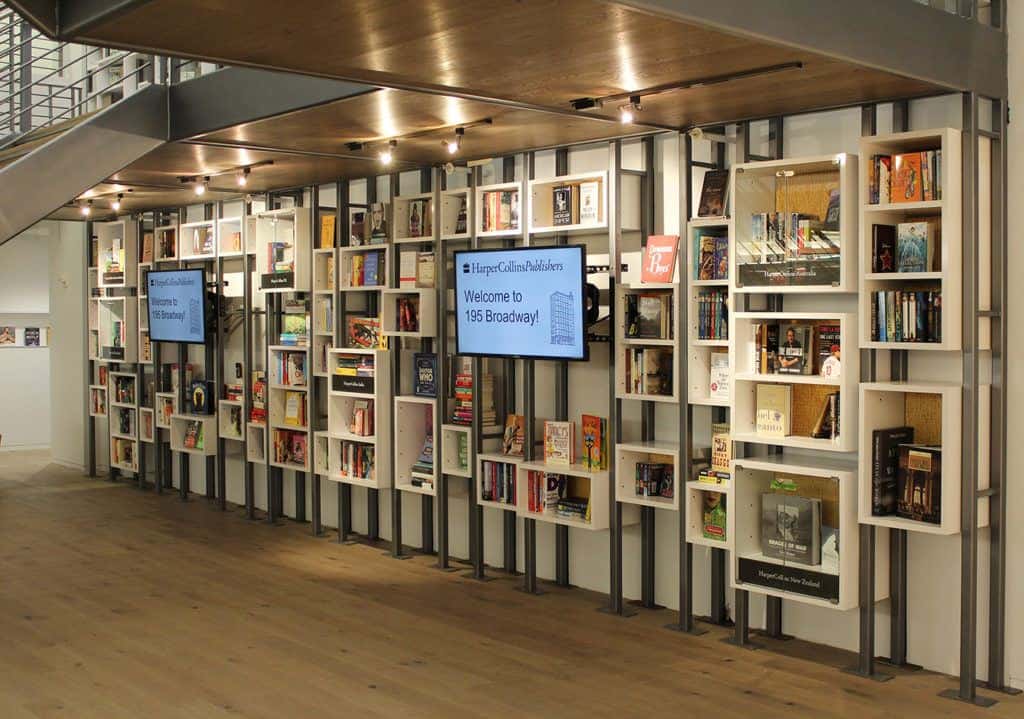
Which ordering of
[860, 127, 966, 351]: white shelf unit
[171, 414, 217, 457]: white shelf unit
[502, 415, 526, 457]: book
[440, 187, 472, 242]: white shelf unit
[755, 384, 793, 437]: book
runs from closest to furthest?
[860, 127, 966, 351]: white shelf unit < [755, 384, 793, 437]: book < [502, 415, 526, 457]: book < [440, 187, 472, 242]: white shelf unit < [171, 414, 217, 457]: white shelf unit

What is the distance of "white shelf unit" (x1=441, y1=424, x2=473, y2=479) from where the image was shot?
6.91m

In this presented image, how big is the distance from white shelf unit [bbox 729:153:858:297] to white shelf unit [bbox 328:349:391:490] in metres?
2.85

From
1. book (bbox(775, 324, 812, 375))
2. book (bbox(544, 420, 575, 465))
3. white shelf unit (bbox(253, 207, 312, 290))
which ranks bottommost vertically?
book (bbox(544, 420, 575, 465))

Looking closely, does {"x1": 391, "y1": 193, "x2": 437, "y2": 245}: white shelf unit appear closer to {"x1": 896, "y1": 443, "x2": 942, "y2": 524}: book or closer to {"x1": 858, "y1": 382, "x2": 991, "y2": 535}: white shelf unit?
{"x1": 858, "y1": 382, "x2": 991, "y2": 535}: white shelf unit

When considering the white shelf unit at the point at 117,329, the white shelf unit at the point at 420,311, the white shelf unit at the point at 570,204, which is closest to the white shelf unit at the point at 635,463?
the white shelf unit at the point at 570,204

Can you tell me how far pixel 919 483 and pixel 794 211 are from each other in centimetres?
138

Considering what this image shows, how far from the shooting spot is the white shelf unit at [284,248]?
8211 mm

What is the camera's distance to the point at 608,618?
19.6 feet

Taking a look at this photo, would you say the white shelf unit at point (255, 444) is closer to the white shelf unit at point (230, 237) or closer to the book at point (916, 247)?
the white shelf unit at point (230, 237)

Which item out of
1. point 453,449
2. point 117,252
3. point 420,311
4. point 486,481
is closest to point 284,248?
point 420,311

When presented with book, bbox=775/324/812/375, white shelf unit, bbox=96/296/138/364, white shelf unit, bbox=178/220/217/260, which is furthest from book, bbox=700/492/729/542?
white shelf unit, bbox=96/296/138/364

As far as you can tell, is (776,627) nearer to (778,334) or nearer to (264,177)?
(778,334)

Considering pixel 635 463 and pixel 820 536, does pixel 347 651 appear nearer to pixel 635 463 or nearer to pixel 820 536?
pixel 635 463

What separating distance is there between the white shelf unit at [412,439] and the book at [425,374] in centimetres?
7
